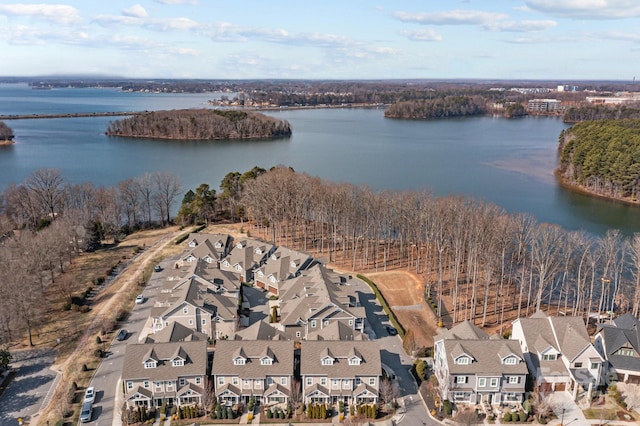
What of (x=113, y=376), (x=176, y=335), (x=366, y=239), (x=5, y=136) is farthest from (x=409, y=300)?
(x=5, y=136)

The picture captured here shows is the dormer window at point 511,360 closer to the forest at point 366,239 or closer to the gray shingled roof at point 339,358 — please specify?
the gray shingled roof at point 339,358

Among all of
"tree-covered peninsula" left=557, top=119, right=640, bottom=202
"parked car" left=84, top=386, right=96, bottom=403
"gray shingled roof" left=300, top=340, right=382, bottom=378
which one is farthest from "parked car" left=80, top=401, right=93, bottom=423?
"tree-covered peninsula" left=557, top=119, right=640, bottom=202

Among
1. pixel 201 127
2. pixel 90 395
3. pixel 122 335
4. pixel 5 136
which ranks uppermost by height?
pixel 201 127

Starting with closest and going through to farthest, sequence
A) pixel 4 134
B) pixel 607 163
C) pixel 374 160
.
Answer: pixel 607 163, pixel 374 160, pixel 4 134

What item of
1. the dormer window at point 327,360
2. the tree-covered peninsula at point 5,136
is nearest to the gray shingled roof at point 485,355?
the dormer window at point 327,360

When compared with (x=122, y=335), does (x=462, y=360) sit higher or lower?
higher

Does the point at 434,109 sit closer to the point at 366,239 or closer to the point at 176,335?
the point at 366,239
